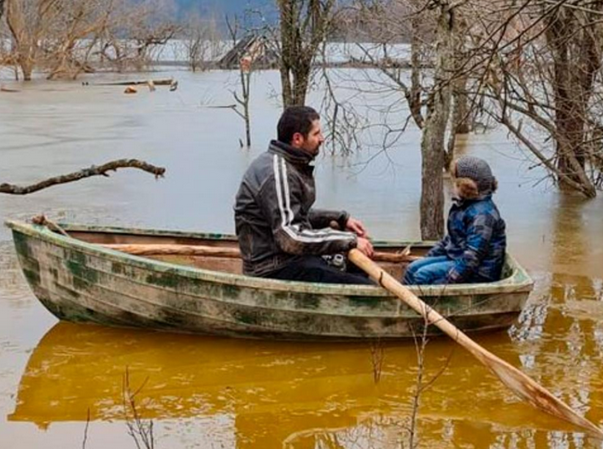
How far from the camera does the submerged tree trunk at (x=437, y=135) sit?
28.1 feet

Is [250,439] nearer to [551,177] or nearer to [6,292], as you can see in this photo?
[6,292]

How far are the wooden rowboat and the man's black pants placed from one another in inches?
5.0

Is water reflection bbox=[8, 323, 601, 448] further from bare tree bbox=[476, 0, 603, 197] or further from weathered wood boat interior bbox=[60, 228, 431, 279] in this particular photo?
bare tree bbox=[476, 0, 603, 197]

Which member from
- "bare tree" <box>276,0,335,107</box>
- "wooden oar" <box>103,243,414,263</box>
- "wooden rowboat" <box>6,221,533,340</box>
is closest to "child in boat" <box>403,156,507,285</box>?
"wooden rowboat" <box>6,221,533,340</box>

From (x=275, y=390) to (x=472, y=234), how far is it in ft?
5.01

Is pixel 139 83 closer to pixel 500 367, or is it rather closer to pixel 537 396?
pixel 500 367

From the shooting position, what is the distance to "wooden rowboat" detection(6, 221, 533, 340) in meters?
6.26

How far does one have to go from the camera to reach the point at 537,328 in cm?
700

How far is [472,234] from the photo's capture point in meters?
6.45

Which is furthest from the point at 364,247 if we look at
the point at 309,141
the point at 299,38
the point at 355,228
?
the point at 299,38

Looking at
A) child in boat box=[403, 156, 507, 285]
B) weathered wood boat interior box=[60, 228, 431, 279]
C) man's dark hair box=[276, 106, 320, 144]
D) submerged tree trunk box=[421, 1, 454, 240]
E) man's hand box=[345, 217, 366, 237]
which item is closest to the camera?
man's dark hair box=[276, 106, 320, 144]

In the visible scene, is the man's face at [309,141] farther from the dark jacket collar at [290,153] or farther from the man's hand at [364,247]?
the man's hand at [364,247]

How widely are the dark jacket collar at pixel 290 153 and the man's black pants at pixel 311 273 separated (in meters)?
0.57

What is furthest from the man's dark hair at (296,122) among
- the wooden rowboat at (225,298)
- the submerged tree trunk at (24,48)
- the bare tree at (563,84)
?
A: the submerged tree trunk at (24,48)
